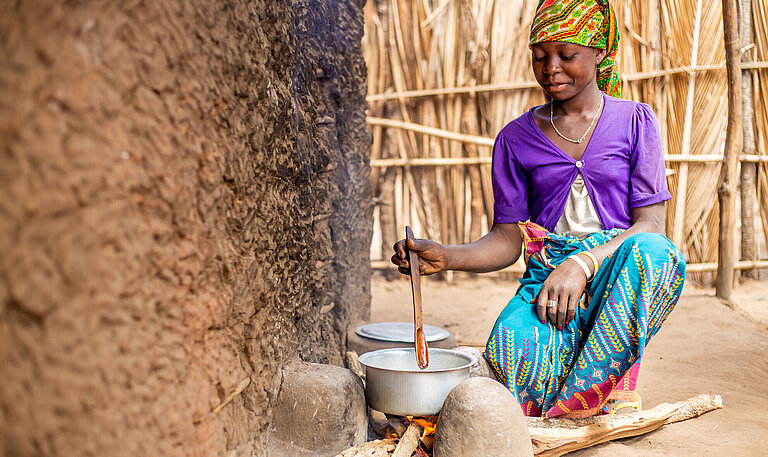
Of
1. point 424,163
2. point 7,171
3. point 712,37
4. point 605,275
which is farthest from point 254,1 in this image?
point 712,37

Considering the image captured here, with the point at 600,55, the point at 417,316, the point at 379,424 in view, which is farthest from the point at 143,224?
the point at 600,55

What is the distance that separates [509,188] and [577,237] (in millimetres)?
354

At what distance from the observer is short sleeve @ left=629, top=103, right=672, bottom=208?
2238 mm

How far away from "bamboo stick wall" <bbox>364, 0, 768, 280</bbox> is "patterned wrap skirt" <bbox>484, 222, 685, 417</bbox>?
3.53 meters

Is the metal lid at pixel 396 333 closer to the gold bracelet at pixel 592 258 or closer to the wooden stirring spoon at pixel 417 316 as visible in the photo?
the wooden stirring spoon at pixel 417 316

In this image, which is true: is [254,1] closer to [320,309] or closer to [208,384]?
[208,384]

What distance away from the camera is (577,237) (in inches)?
89.3

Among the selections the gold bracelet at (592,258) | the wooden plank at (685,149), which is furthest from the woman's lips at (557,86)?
the wooden plank at (685,149)

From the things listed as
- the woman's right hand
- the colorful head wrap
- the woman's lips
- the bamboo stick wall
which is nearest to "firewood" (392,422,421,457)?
the woman's right hand

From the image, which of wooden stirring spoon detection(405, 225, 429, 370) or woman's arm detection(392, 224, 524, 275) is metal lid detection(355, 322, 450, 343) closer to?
woman's arm detection(392, 224, 524, 275)

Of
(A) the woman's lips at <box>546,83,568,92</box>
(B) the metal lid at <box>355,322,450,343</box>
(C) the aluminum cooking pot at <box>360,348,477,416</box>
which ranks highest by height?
(A) the woman's lips at <box>546,83,568,92</box>

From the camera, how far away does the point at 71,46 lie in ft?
3.45

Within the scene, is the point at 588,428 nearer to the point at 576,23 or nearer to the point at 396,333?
the point at 396,333

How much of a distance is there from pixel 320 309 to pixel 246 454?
1.04 metres
